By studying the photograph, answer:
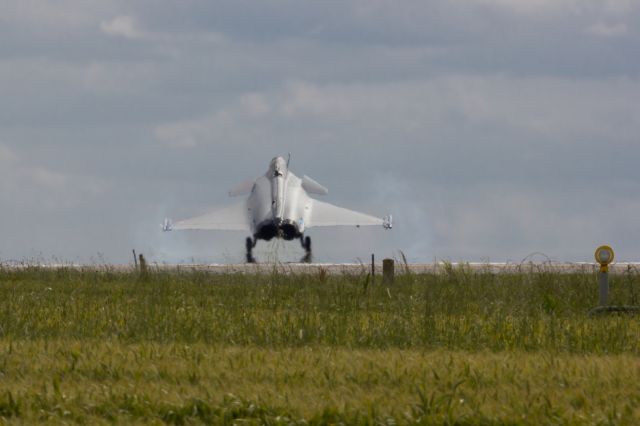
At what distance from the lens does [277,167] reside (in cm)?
6381

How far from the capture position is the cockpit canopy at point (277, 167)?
63500mm

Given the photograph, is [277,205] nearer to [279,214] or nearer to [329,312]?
[279,214]

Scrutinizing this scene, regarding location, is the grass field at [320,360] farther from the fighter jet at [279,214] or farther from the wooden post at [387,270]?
the fighter jet at [279,214]

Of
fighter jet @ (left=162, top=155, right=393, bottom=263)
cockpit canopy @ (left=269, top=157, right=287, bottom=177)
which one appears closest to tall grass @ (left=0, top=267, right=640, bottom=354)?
fighter jet @ (left=162, top=155, right=393, bottom=263)

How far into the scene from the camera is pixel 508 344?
13523 mm

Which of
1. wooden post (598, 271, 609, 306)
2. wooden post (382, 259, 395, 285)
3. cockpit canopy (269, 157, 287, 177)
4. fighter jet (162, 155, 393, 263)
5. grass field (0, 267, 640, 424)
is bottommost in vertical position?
grass field (0, 267, 640, 424)

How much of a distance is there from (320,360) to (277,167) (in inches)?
2071

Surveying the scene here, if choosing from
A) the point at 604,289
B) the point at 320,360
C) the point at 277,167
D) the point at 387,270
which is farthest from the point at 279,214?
the point at 320,360

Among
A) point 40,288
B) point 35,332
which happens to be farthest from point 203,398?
point 40,288

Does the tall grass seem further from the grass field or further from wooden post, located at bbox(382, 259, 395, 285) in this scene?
wooden post, located at bbox(382, 259, 395, 285)

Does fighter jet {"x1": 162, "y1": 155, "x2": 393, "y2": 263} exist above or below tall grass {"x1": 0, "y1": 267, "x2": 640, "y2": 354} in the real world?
above

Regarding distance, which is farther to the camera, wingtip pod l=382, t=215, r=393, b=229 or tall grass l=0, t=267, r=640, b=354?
wingtip pod l=382, t=215, r=393, b=229

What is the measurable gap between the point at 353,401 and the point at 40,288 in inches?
705

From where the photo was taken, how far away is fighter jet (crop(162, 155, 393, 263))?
6069cm
